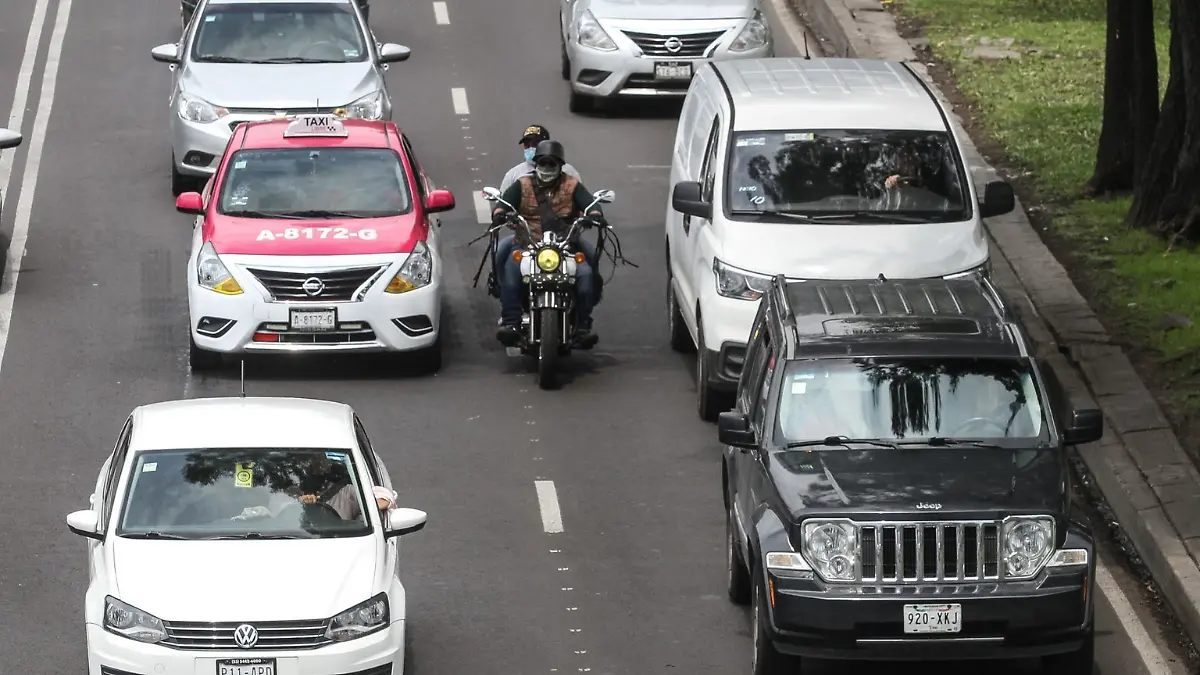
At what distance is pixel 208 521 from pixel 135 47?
19.4m

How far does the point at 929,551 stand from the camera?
11.6 m

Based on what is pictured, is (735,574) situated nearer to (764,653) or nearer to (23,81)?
(764,653)

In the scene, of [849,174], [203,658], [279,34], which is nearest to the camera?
[203,658]

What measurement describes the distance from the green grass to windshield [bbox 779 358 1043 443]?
5.13 metres

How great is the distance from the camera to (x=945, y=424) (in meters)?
12.5

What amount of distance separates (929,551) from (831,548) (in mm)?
466

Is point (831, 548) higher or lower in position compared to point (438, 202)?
higher

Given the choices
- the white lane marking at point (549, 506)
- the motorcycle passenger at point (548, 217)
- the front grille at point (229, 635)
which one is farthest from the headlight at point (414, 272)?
the front grille at point (229, 635)

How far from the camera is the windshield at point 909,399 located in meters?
12.4

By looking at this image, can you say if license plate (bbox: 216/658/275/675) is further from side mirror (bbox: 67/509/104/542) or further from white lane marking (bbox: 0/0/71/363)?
white lane marking (bbox: 0/0/71/363)

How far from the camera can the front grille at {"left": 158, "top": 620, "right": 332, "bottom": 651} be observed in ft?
36.0

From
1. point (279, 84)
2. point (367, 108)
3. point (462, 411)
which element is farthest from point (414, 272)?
point (279, 84)

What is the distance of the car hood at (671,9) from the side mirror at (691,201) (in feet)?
31.9

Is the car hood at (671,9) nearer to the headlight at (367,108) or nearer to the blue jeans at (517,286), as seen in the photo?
the headlight at (367,108)
